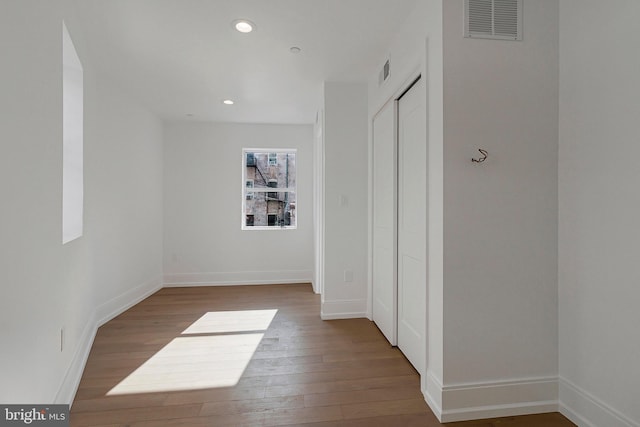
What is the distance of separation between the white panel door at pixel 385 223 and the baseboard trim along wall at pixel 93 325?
228 cm

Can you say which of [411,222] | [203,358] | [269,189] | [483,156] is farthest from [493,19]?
[269,189]

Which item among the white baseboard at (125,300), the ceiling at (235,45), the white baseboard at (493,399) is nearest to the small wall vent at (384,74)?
the ceiling at (235,45)

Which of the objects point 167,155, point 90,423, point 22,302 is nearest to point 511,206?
point 22,302

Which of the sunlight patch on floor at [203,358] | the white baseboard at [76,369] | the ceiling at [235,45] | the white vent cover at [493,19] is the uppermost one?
the ceiling at [235,45]

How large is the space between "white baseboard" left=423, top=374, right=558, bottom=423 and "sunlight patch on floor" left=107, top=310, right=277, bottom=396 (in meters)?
1.33

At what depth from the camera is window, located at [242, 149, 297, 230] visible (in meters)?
4.74

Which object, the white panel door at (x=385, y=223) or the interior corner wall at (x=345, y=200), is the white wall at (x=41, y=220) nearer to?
the interior corner wall at (x=345, y=200)

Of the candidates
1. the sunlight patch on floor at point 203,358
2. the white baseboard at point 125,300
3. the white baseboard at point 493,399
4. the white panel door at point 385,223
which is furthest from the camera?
the white baseboard at point 125,300

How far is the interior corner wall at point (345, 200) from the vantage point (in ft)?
10.1

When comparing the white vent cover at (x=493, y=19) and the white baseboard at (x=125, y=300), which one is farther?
the white baseboard at (x=125, y=300)
